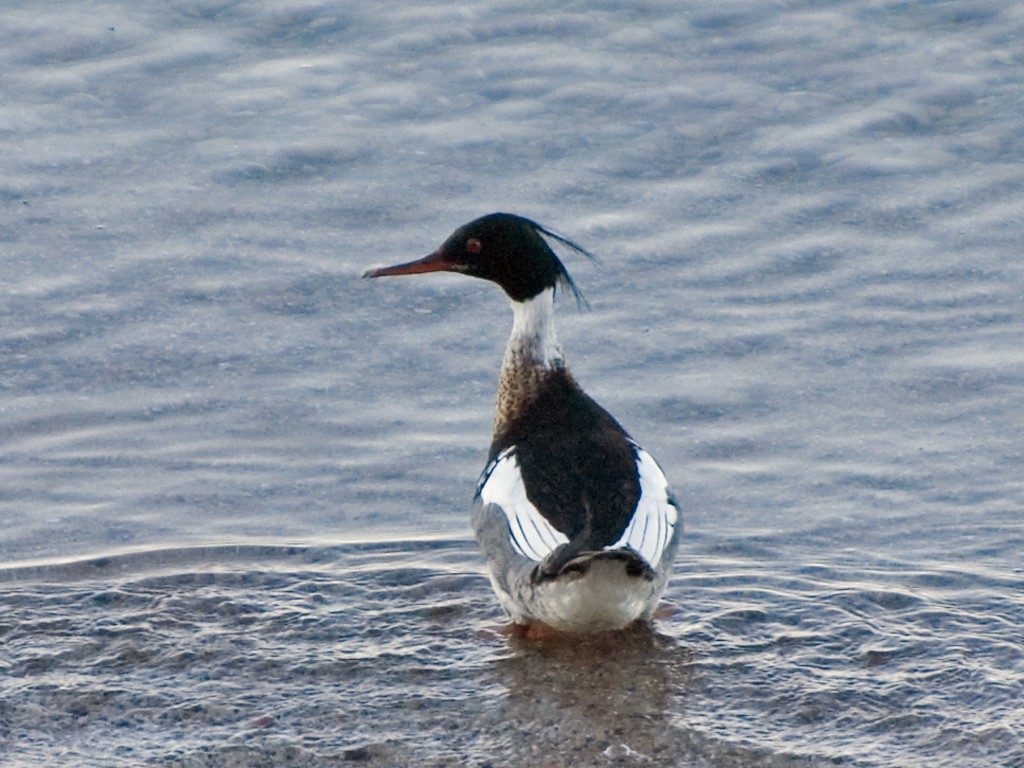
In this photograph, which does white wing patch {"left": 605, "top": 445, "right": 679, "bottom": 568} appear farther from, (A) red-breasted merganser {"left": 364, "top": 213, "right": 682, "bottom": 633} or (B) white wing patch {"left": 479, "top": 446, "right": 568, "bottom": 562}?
(B) white wing patch {"left": 479, "top": 446, "right": 568, "bottom": 562}

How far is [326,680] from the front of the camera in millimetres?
5645

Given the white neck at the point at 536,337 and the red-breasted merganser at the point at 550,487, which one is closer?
the red-breasted merganser at the point at 550,487

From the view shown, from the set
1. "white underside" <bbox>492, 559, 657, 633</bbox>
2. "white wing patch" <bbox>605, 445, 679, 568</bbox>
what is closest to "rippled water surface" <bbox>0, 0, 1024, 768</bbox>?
"white underside" <bbox>492, 559, 657, 633</bbox>

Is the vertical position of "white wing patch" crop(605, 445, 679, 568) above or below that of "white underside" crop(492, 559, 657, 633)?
above

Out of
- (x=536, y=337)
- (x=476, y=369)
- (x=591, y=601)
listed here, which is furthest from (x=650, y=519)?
(x=476, y=369)

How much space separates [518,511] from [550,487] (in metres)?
0.15

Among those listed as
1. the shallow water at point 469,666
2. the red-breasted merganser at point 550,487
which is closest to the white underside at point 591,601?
the red-breasted merganser at point 550,487

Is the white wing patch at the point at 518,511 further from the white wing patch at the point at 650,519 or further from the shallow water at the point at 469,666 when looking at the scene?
the shallow water at the point at 469,666

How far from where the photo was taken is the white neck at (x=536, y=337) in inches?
278

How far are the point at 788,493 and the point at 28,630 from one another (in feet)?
10.2

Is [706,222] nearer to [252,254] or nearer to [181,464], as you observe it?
[252,254]

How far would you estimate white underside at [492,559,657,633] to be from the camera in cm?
568

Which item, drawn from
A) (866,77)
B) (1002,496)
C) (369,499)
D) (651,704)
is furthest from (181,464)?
(866,77)

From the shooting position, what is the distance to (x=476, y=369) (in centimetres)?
826
